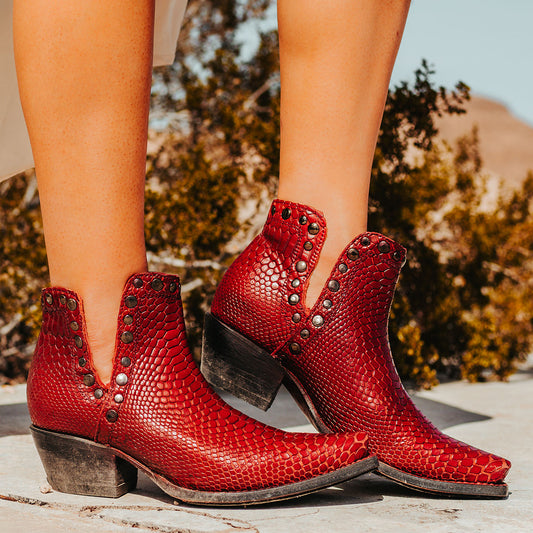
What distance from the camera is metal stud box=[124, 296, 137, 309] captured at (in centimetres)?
122

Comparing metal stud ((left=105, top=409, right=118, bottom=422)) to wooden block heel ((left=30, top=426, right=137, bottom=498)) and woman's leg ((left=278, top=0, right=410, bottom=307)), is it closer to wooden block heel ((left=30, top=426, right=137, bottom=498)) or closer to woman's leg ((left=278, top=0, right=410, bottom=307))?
wooden block heel ((left=30, top=426, right=137, bottom=498))

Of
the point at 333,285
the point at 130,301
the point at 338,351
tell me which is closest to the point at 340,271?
the point at 333,285

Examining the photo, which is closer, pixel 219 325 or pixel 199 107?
pixel 219 325

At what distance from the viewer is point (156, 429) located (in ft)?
3.95

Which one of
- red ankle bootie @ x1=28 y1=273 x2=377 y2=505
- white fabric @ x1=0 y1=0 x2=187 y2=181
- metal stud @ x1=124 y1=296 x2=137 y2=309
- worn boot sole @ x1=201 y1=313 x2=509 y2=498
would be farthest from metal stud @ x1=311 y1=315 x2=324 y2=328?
white fabric @ x1=0 y1=0 x2=187 y2=181

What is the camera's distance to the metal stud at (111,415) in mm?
1207

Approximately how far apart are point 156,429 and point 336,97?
0.72 meters

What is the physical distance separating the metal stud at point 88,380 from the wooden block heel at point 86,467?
10 centimetres

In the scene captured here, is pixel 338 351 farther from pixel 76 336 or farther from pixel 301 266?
pixel 76 336

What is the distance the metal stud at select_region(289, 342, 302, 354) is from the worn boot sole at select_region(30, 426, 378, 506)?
27 cm

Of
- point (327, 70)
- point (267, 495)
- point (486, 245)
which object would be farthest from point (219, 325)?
point (486, 245)

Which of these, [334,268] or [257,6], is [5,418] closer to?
[334,268]

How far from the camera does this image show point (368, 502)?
1245 mm

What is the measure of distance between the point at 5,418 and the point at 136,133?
1040mm
